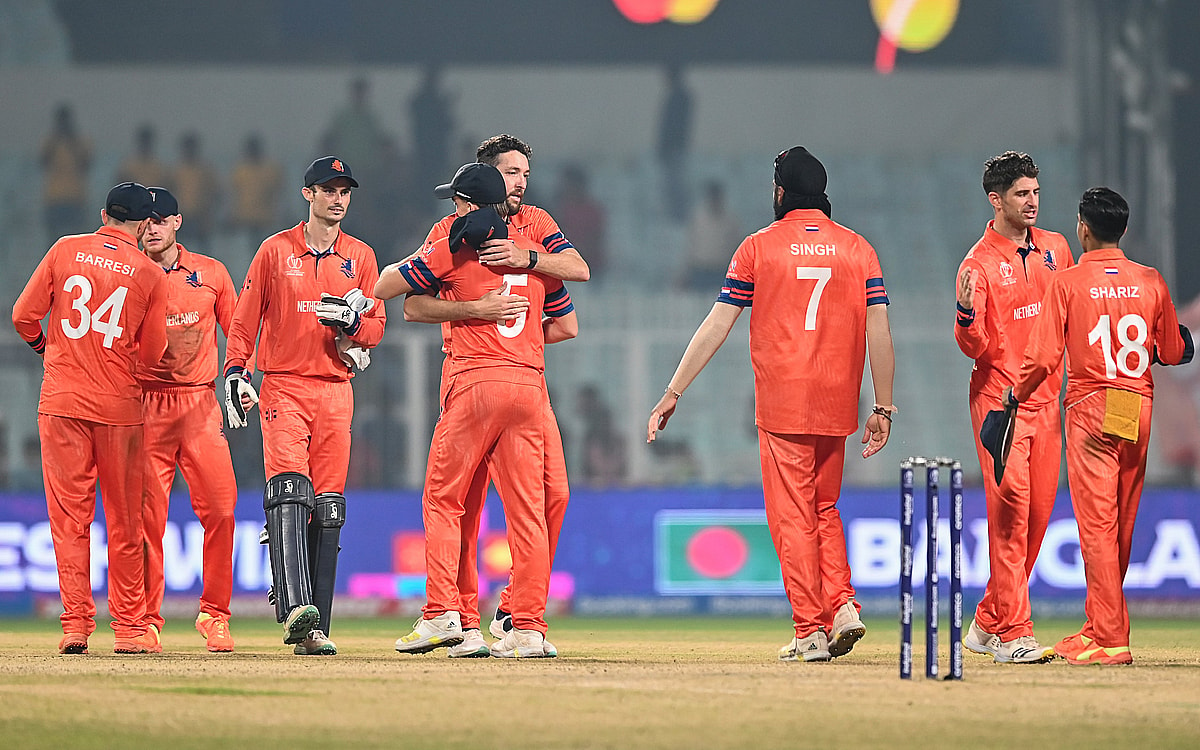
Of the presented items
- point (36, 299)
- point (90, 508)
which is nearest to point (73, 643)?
point (90, 508)

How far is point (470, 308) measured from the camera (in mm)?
7816

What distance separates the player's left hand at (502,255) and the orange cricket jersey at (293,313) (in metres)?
1.04

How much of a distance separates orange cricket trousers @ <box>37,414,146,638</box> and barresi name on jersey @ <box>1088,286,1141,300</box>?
5.03 m

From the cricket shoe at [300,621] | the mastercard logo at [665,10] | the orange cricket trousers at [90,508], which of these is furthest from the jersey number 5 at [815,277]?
the mastercard logo at [665,10]

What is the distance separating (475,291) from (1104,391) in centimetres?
309

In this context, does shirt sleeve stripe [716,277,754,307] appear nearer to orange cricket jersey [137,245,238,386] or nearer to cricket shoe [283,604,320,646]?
cricket shoe [283,604,320,646]

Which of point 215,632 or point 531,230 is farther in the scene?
point 215,632

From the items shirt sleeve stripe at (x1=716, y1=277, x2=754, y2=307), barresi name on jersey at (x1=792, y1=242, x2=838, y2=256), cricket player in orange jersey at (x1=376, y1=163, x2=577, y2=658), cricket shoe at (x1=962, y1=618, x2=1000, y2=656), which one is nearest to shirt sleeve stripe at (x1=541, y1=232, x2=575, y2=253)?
cricket player in orange jersey at (x1=376, y1=163, x2=577, y2=658)

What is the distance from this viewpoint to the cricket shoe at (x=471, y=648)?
792cm

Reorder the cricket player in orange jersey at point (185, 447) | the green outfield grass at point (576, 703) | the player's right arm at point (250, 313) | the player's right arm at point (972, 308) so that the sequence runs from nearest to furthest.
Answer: the green outfield grass at point (576, 703)
the player's right arm at point (972, 308)
the player's right arm at point (250, 313)
the cricket player in orange jersey at point (185, 447)

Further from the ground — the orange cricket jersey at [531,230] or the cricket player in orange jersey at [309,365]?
the orange cricket jersey at [531,230]

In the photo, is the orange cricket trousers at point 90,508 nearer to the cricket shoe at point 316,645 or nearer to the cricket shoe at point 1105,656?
the cricket shoe at point 316,645

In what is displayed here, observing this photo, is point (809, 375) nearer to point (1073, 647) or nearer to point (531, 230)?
point (531, 230)

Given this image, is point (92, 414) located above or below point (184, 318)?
below
